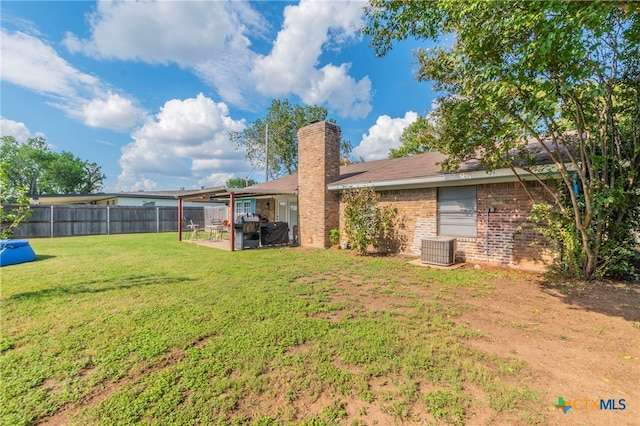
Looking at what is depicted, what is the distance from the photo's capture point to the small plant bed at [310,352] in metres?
2.21

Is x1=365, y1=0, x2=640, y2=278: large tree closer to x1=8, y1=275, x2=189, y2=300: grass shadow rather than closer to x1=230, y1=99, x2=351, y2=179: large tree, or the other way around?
x1=8, y1=275, x2=189, y2=300: grass shadow

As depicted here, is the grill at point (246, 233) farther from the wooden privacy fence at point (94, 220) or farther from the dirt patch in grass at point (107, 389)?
the wooden privacy fence at point (94, 220)

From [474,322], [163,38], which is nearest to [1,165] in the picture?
[163,38]

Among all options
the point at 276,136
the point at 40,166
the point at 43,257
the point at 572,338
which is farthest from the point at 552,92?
the point at 40,166

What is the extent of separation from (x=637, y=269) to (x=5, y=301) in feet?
40.4

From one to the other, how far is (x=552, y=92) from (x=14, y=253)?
13.1 meters

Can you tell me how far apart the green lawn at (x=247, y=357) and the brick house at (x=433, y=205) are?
7.47 ft

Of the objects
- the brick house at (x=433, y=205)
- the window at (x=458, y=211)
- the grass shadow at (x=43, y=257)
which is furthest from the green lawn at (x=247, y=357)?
the grass shadow at (x=43, y=257)

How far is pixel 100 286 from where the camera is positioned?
568 cm

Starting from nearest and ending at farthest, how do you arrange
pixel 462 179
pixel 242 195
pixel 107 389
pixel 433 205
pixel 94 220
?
pixel 107 389 → pixel 462 179 → pixel 433 205 → pixel 242 195 → pixel 94 220

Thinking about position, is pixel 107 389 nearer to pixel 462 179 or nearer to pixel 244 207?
pixel 462 179

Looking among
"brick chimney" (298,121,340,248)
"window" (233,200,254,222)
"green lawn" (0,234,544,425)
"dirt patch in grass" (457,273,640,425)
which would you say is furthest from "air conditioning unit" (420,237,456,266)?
"window" (233,200,254,222)

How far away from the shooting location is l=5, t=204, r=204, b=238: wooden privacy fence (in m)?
16.2

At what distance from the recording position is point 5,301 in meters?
4.72
